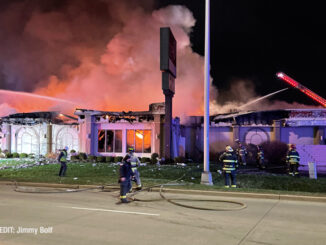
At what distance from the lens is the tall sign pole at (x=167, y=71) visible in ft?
70.8

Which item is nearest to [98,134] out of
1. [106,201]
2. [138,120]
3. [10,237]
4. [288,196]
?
[138,120]

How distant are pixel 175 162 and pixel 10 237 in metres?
18.4

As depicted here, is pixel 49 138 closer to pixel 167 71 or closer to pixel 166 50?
pixel 167 71

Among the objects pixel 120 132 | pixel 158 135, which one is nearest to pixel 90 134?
pixel 120 132

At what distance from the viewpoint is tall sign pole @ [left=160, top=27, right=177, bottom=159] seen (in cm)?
2159

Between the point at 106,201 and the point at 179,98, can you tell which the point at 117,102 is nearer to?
the point at 179,98

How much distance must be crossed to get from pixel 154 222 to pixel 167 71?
52.7ft

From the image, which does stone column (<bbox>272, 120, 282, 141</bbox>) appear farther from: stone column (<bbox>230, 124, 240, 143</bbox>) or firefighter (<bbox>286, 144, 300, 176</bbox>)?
firefighter (<bbox>286, 144, 300, 176</bbox>)

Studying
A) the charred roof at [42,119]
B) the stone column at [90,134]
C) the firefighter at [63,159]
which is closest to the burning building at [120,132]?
the stone column at [90,134]

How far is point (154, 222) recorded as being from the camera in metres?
7.25

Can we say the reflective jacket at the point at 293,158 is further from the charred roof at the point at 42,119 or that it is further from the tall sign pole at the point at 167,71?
the charred roof at the point at 42,119

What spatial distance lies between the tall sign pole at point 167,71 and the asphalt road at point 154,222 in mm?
12820

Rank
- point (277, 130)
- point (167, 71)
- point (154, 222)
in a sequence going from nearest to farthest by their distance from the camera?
point (154, 222)
point (167, 71)
point (277, 130)

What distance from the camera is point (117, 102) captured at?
141 feet
